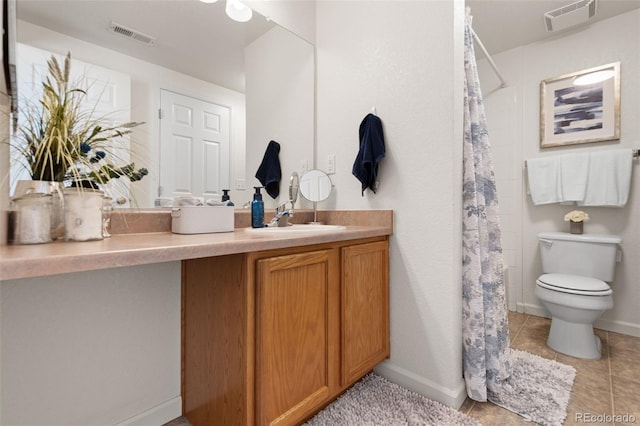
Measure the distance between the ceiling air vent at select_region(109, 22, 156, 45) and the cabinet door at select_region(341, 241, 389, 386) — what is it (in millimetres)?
1264

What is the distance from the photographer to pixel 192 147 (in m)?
1.44

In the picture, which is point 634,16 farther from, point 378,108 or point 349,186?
point 349,186

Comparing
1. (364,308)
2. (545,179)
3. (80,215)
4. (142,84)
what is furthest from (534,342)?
(142,84)

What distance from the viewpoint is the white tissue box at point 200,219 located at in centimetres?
119

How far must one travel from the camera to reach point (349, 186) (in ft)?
6.06

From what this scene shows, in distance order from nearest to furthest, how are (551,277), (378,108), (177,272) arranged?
1. (177,272)
2. (378,108)
3. (551,277)

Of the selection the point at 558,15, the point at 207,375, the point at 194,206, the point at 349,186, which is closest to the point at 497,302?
the point at 349,186

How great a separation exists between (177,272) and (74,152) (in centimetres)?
62

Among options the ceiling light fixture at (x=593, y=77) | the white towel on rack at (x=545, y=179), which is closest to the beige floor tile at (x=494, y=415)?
the white towel on rack at (x=545, y=179)

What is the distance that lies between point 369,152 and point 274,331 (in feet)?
3.30

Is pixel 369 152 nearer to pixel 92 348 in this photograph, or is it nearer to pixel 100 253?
pixel 100 253

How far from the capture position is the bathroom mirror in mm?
1892

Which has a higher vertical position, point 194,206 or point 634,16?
point 634,16

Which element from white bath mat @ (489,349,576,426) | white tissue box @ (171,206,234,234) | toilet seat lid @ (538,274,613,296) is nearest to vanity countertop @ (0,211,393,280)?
white tissue box @ (171,206,234,234)
